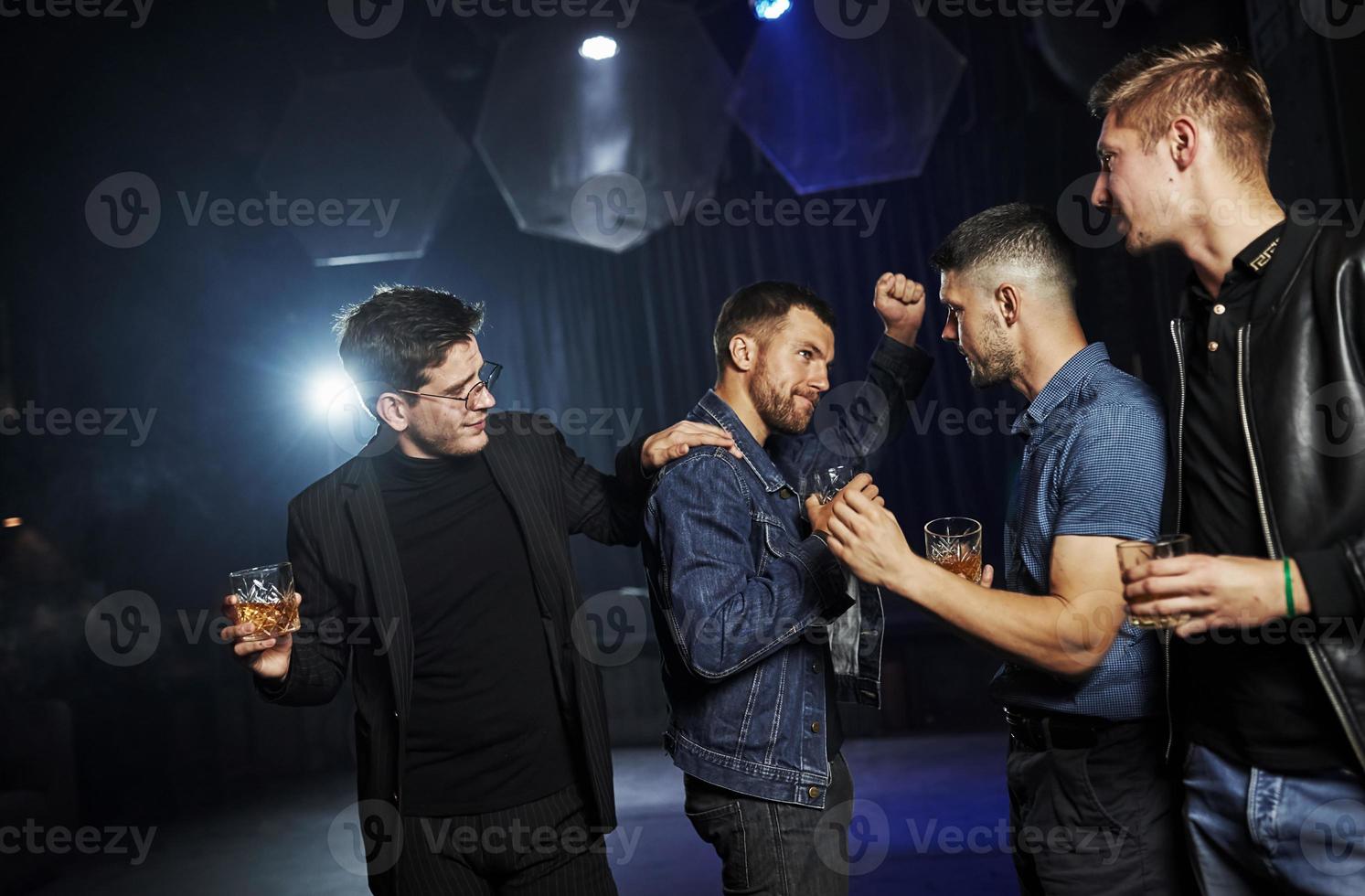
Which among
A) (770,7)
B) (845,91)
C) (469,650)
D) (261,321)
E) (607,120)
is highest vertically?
(770,7)

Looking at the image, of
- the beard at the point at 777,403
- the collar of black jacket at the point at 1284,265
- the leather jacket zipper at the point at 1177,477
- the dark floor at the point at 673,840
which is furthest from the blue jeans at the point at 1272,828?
the dark floor at the point at 673,840

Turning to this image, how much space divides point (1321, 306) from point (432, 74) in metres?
5.60

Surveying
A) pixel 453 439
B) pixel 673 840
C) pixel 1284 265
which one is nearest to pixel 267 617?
pixel 453 439

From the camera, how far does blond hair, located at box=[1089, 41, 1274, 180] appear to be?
49.9 inches

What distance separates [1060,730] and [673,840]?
2797 mm

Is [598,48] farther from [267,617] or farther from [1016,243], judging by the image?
[267,617]

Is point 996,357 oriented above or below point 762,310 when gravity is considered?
below

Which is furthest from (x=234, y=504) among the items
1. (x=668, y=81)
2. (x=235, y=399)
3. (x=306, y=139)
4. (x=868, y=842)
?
(x=868, y=842)

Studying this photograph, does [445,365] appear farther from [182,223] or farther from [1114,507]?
[182,223]

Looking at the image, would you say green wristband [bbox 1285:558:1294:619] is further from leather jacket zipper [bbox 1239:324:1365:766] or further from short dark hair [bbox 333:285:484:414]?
short dark hair [bbox 333:285:484:414]

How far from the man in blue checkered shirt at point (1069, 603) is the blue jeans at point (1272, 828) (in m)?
0.10

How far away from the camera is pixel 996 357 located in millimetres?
A: 1589

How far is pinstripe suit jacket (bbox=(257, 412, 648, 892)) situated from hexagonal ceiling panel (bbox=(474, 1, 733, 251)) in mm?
4311

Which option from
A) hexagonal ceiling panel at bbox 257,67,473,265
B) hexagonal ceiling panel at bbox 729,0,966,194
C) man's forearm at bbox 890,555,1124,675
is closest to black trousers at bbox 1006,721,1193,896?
man's forearm at bbox 890,555,1124,675
